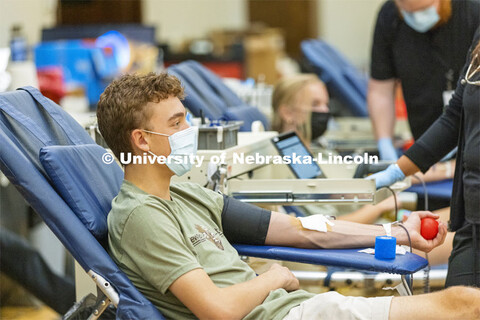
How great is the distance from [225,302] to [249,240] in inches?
18.6

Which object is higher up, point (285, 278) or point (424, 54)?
point (424, 54)

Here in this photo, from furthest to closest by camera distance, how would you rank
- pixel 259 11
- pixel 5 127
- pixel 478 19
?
pixel 259 11, pixel 478 19, pixel 5 127

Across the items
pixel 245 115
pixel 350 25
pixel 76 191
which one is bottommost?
pixel 350 25

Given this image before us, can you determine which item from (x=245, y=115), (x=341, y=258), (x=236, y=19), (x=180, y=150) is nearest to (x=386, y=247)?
(x=341, y=258)

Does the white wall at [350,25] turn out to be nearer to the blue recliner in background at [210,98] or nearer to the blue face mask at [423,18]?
the blue recliner in background at [210,98]

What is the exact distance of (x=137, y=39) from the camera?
21.1 feet

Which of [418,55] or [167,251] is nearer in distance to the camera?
[167,251]

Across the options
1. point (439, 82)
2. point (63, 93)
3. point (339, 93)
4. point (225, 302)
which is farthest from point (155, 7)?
point (225, 302)

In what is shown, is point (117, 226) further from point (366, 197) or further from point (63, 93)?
point (63, 93)

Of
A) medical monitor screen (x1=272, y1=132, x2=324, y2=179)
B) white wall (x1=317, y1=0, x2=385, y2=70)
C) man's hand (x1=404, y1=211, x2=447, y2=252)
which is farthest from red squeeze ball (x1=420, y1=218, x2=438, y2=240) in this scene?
white wall (x1=317, y1=0, x2=385, y2=70)

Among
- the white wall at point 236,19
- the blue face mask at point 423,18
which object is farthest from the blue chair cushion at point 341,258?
the white wall at point 236,19

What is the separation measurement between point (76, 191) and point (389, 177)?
120 cm

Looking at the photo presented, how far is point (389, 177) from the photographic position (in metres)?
2.83

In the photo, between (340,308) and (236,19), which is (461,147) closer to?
(340,308)
